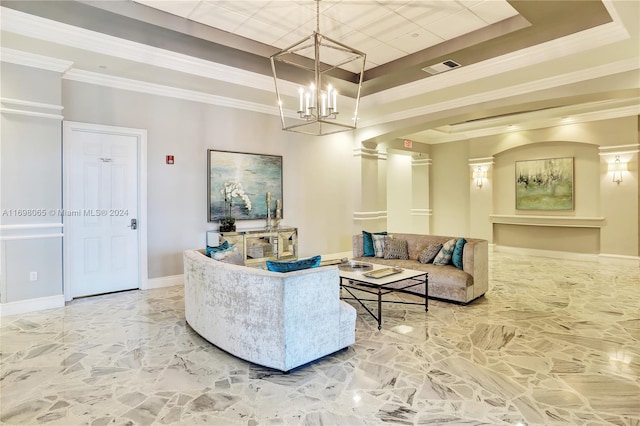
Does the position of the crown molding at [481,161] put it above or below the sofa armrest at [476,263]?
above

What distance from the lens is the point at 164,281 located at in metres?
5.50

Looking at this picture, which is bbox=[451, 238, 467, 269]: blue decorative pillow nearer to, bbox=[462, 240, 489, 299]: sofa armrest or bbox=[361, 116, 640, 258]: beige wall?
bbox=[462, 240, 489, 299]: sofa armrest

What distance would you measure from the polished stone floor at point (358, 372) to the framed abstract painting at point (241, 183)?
6.85 feet

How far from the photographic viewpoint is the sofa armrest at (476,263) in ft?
15.2

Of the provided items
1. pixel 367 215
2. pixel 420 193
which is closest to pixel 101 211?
pixel 367 215

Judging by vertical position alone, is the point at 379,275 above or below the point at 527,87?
below

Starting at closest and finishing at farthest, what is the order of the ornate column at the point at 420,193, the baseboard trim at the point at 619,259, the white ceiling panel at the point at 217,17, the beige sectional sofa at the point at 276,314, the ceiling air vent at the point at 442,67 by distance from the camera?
the beige sectional sofa at the point at 276,314 → the white ceiling panel at the point at 217,17 → the ceiling air vent at the point at 442,67 → the baseboard trim at the point at 619,259 → the ornate column at the point at 420,193

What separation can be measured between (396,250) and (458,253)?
3.41 feet

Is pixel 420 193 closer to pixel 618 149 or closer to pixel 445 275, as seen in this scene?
pixel 618 149

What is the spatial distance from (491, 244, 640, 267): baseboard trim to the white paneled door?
321 inches

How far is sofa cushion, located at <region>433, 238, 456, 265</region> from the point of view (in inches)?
195

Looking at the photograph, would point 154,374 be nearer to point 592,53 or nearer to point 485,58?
point 485,58

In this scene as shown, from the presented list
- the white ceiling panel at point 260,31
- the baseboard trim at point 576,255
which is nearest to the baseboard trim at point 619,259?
the baseboard trim at point 576,255

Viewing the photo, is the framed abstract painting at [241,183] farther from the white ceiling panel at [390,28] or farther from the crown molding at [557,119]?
the crown molding at [557,119]
